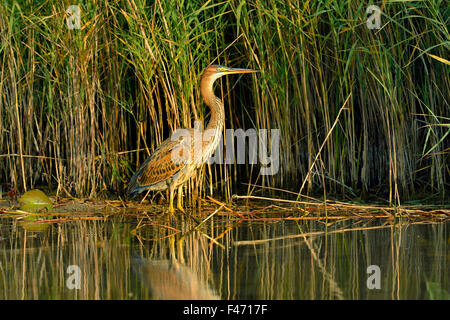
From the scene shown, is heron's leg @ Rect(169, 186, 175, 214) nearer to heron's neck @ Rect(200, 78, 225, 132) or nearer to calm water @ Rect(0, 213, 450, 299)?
calm water @ Rect(0, 213, 450, 299)

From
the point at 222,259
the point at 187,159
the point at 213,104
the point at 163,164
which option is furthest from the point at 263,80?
the point at 222,259

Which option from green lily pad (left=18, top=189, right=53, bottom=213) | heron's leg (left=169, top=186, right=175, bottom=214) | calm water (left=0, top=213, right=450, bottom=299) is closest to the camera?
calm water (left=0, top=213, right=450, bottom=299)

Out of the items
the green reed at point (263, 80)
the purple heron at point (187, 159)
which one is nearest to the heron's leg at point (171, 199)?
the purple heron at point (187, 159)

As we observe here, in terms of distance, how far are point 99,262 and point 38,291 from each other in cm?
78

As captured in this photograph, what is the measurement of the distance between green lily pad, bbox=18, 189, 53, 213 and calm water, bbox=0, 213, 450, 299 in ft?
1.30

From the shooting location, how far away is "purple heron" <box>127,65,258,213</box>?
6.54 metres

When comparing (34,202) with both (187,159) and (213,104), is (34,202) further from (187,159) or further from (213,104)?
(213,104)

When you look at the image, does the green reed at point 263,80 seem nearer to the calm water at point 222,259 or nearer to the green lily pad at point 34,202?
the green lily pad at point 34,202

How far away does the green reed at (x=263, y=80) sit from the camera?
6.50 meters

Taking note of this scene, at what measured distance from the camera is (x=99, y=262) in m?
4.54

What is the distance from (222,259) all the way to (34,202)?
2.65 metres

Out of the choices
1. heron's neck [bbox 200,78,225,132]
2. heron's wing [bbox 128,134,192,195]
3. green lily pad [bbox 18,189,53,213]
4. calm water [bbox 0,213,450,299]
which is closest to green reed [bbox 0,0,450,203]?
heron's neck [bbox 200,78,225,132]

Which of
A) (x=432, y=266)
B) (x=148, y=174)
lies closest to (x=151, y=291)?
(x=432, y=266)

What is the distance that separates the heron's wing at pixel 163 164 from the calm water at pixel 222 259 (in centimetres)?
53
